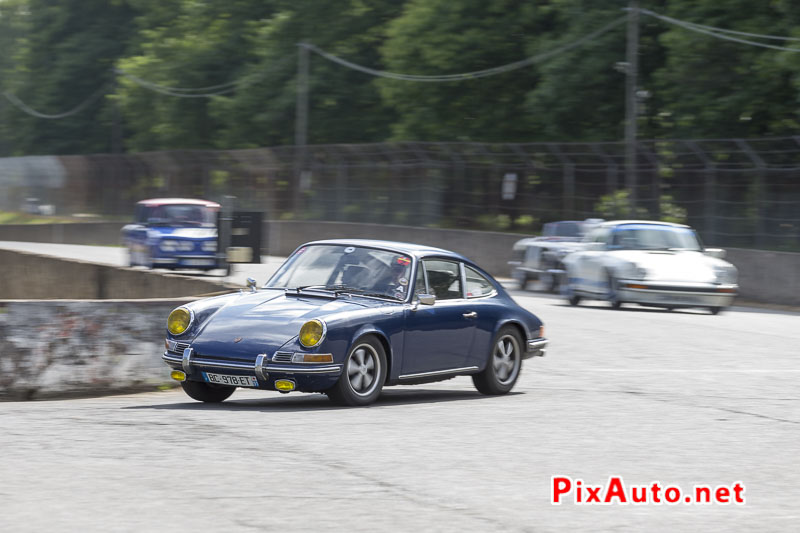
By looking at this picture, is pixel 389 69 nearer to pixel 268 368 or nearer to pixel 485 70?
pixel 485 70

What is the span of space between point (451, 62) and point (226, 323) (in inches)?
1473

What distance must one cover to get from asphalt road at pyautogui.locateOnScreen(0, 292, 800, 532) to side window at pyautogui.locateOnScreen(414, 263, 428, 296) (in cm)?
91

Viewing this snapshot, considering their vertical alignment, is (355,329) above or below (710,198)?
below

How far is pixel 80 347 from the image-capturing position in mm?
11102

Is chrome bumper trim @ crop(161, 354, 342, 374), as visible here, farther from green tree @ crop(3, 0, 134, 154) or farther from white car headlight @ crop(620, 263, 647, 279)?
green tree @ crop(3, 0, 134, 154)

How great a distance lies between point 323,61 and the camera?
55.3m

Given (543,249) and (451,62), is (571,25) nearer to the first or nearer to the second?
(451,62)

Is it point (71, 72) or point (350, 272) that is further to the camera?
point (71, 72)

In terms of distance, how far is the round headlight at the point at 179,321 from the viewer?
1023 cm

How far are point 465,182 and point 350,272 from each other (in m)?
29.5

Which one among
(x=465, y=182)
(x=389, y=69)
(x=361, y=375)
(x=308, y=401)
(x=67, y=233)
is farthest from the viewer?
(x=67, y=233)

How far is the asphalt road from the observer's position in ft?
19.9

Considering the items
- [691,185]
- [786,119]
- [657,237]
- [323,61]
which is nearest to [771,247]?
[691,185]

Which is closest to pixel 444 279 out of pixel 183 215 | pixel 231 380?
pixel 231 380
